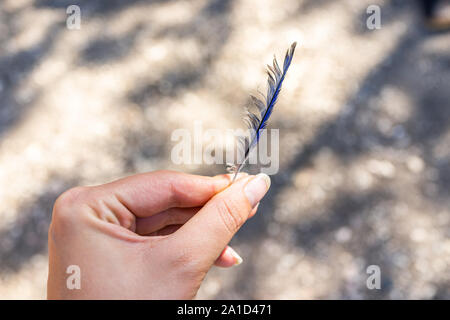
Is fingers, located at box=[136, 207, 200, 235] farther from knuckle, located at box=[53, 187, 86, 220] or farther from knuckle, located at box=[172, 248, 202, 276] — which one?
knuckle, located at box=[172, 248, 202, 276]

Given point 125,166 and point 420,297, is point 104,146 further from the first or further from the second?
point 420,297

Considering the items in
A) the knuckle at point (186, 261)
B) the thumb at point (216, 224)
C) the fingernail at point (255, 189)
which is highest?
the fingernail at point (255, 189)

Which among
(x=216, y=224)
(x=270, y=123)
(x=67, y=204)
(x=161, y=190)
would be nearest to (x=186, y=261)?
(x=216, y=224)

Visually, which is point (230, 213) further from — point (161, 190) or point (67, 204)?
point (67, 204)

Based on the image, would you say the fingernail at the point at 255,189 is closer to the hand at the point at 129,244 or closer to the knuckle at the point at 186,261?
the hand at the point at 129,244

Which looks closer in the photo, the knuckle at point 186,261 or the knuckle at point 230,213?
the knuckle at point 186,261

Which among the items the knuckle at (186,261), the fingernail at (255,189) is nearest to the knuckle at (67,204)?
the knuckle at (186,261)

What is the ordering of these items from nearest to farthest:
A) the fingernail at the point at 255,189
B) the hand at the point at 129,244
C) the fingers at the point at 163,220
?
the hand at the point at 129,244 → the fingernail at the point at 255,189 → the fingers at the point at 163,220
